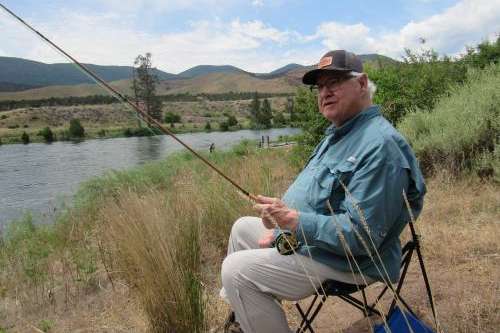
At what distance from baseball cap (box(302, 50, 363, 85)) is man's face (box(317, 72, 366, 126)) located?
1.6 inches

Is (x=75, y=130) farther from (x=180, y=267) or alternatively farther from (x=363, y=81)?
(x=363, y=81)

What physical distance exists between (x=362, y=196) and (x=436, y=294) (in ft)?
4.96

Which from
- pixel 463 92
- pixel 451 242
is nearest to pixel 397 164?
pixel 451 242

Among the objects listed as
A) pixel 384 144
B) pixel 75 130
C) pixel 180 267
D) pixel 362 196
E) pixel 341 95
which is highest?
pixel 341 95

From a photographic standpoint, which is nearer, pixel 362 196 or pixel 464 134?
pixel 362 196

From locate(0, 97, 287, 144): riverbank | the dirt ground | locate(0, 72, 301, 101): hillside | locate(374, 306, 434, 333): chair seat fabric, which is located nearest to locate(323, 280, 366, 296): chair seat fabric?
locate(374, 306, 434, 333): chair seat fabric

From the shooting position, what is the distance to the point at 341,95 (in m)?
2.05

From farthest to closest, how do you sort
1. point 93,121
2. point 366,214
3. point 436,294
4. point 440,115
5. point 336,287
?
point 93,121 < point 440,115 < point 436,294 < point 336,287 < point 366,214

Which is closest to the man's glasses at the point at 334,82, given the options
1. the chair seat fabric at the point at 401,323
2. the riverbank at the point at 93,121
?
the chair seat fabric at the point at 401,323

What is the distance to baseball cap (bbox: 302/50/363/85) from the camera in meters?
1.99

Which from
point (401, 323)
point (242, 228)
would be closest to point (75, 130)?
point (242, 228)

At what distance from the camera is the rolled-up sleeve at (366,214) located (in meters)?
1.70

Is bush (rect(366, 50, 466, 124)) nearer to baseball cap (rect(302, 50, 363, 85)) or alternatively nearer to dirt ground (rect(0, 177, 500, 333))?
dirt ground (rect(0, 177, 500, 333))

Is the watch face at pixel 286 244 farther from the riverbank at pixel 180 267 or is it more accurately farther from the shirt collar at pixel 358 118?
the riverbank at pixel 180 267
